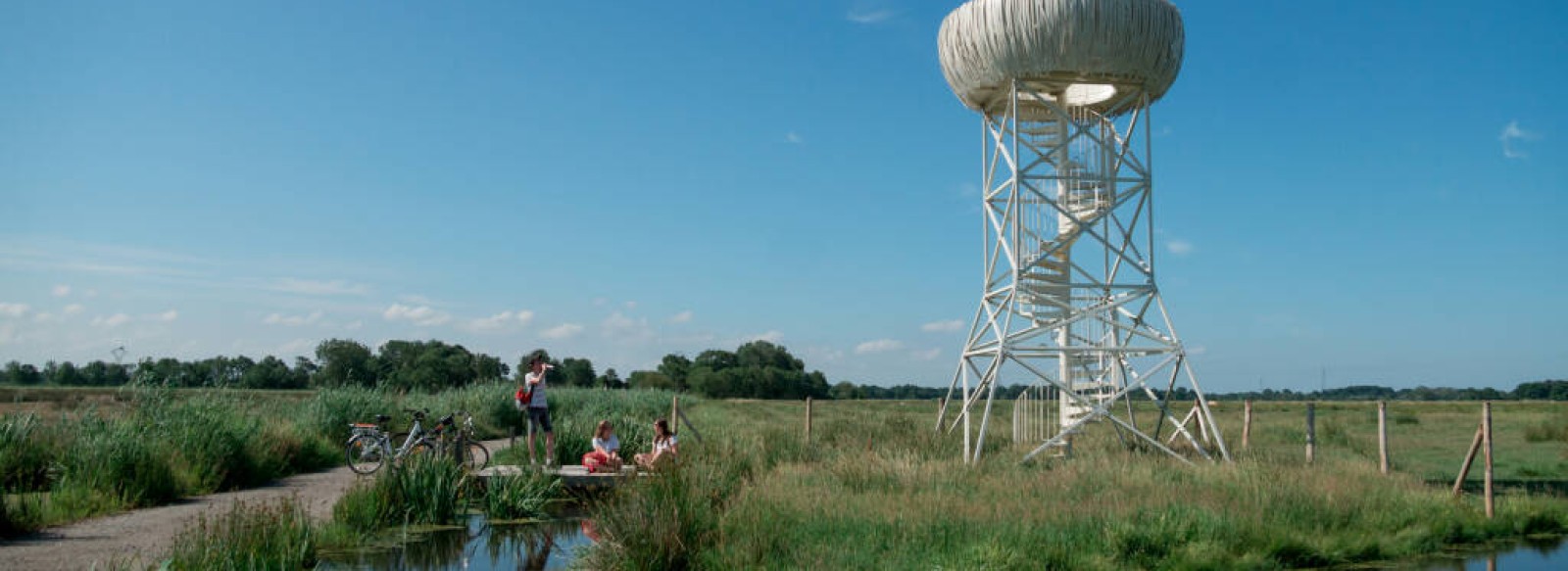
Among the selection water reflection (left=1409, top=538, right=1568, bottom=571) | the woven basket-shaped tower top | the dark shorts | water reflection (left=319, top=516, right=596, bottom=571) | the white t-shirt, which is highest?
the woven basket-shaped tower top

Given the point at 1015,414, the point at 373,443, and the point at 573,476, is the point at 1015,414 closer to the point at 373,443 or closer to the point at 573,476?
the point at 573,476

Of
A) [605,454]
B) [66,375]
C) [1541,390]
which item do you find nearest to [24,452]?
[605,454]

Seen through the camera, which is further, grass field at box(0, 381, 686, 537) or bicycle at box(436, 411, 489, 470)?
bicycle at box(436, 411, 489, 470)

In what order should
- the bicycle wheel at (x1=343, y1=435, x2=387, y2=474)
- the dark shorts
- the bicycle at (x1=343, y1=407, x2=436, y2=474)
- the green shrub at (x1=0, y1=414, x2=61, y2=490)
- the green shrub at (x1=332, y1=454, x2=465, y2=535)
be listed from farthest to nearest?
the bicycle wheel at (x1=343, y1=435, x2=387, y2=474)
the bicycle at (x1=343, y1=407, x2=436, y2=474)
the dark shorts
the green shrub at (x1=0, y1=414, x2=61, y2=490)
the green shrub at (x1=332, y1=454, x2=465, y2=535)

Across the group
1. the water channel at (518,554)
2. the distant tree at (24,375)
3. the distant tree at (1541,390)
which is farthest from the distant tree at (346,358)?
the distant tree at (1541,390)

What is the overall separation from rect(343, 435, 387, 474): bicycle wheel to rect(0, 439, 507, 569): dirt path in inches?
83.5

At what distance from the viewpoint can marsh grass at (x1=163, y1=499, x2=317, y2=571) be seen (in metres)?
8.55

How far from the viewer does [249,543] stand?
30.0 feet

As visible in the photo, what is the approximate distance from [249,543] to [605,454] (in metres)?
6.61

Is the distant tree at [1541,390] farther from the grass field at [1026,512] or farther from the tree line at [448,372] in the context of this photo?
the grass field at [1026,512]

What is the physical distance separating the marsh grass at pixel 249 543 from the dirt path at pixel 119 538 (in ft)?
0.75

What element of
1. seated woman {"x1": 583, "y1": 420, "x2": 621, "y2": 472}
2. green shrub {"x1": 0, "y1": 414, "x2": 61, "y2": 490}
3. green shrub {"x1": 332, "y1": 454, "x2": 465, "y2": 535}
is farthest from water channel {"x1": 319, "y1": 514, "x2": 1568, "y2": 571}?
green shrub {"x1": 0, "y1": 414, "x2": 61, "y2": 490}

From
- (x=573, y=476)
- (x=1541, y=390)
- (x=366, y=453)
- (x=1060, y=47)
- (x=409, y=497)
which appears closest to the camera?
(x=409, y=497)

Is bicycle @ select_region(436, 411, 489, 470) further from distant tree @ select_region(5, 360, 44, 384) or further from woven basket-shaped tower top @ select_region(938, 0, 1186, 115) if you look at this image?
distant tree @ select_region(5, 360, 44, 384)
